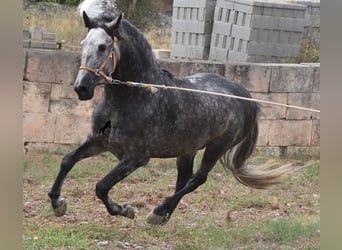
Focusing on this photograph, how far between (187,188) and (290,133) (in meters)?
2.75

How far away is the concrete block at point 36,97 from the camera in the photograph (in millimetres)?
7016

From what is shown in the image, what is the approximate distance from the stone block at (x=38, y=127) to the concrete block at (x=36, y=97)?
0.06 m

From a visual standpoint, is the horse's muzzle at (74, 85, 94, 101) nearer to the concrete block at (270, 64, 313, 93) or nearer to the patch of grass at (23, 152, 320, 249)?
the patch of grass at (23, 152, 320, 249)

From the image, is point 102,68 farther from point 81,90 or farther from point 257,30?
point 257,30

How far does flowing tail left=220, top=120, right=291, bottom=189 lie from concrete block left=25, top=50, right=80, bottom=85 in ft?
8.01

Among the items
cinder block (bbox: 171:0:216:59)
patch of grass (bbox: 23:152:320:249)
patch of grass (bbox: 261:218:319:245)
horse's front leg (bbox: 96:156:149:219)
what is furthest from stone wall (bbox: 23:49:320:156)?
horse's front leg (bbox: 96:156:149:219)

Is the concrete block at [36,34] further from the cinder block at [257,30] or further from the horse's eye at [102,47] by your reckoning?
the horse's eye at [102,47]

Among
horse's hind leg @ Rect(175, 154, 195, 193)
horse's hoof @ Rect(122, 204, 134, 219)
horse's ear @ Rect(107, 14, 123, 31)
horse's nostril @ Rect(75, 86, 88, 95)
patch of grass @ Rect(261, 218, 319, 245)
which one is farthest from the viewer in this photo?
patch of grass @ Rect(261, 218, 319, 245)

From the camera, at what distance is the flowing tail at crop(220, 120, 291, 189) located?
5.13 metres

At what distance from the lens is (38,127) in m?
7.09

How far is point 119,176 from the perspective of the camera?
14.4 feet

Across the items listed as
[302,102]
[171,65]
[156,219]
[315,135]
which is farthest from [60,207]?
[315,135]

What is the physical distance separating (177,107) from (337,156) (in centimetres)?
265

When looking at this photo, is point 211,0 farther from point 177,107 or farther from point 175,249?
point 175,249
